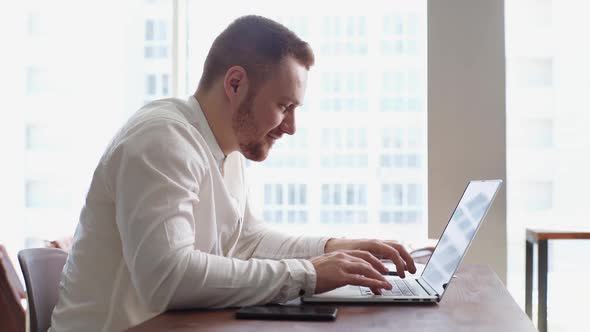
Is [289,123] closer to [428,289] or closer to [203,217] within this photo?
[203,217]

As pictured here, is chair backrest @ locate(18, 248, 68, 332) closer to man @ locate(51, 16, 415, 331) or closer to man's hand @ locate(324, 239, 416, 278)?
man @ locate(51, 16, 415, 331)

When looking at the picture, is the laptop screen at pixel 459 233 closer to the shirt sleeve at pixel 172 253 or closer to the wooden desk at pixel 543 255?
the shirt sleeve at pixel 172 253

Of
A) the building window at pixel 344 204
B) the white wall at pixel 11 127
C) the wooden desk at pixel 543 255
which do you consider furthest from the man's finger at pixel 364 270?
the white wall at pixel 11 127

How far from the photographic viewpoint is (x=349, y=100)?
3.84 m

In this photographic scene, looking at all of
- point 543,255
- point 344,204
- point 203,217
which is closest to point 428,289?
point 203,217

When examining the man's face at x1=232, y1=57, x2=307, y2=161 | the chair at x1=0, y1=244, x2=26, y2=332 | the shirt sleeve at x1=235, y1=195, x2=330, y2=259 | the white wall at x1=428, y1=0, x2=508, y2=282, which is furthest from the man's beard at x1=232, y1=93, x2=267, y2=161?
the white wall at x1=428, y1=0, x2=508, y2=282

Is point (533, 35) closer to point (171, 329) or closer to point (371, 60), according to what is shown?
point (371, 60)

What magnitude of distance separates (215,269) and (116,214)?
230 millimetres

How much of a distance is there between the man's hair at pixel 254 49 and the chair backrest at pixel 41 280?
509 mm

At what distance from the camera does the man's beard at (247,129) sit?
1443 mm

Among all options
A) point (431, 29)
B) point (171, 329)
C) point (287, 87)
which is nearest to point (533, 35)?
point (431, 29)

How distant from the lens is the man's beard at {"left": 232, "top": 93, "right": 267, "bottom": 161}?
1.44 metres

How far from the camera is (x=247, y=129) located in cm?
146

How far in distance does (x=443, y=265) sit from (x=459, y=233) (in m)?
0.08
